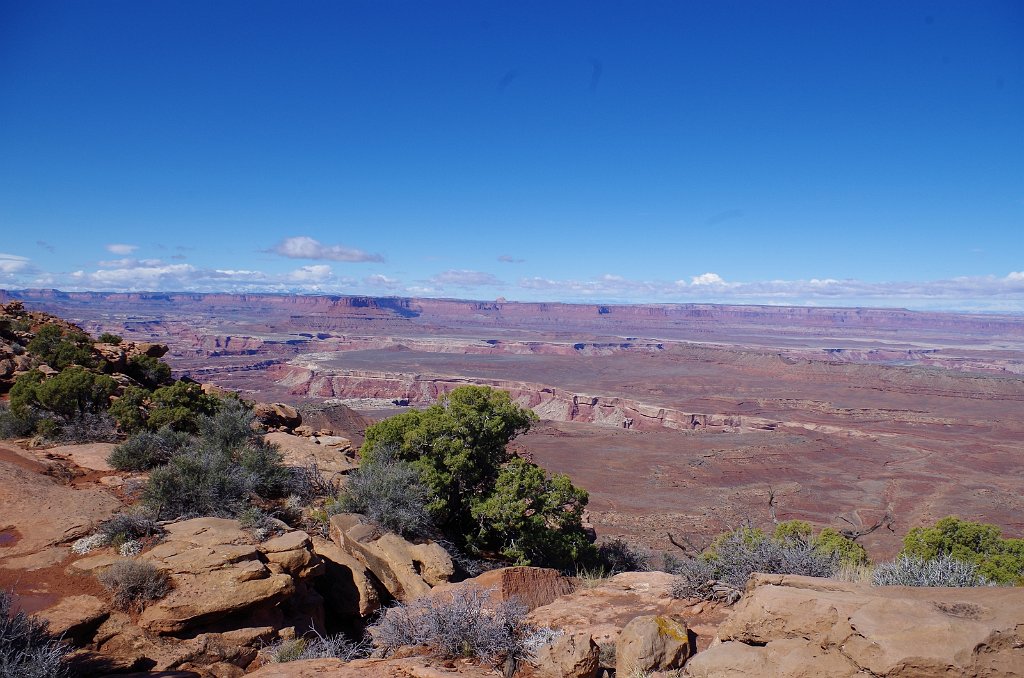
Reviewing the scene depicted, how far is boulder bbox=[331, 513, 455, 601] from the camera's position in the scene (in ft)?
29.6

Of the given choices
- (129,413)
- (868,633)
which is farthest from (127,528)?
(868,633)

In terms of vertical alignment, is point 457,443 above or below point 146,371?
below

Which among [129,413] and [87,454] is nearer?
[87,454]

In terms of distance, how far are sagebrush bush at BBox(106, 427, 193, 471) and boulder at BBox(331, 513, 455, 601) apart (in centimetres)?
425

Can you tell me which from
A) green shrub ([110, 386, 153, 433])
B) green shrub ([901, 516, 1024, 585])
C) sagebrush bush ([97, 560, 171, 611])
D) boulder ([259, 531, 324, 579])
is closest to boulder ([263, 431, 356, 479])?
green shrub ([110, 386, 153, 433])

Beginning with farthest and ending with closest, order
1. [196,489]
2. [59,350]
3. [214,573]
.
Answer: [59,350]
[196,489]
[214,573]

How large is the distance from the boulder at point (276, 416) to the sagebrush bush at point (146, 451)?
770 cm

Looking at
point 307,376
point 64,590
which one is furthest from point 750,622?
point 307,376

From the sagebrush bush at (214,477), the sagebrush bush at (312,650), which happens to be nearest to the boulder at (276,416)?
the sagebrush bush at (214,477)

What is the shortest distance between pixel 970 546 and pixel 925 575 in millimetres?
11415

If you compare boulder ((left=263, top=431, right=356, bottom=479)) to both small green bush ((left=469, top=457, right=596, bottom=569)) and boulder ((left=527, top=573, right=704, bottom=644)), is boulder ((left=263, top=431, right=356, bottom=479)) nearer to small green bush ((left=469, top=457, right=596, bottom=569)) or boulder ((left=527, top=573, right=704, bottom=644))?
small green bush ((left=469, top=457, right=596, bottom=569))

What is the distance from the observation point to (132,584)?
6398 millimetres

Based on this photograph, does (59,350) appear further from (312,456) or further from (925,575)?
(925,575)

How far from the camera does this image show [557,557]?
13.1m
